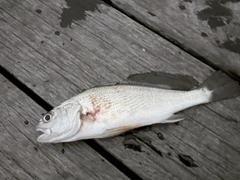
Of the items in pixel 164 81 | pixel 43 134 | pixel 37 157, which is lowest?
pixel 37 157

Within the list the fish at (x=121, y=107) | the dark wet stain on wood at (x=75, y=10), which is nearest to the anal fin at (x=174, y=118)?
the fish at (x=121, y=107)

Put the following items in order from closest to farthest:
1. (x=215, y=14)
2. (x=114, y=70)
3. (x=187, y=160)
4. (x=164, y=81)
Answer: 1. (x=187, y=160)
2. (x=164, y=81)
3. (x=114, y=70)
4. (x=215, y=14)

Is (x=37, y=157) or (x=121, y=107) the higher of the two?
(x=121, y=107)

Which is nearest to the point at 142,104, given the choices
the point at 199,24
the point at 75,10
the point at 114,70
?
the point at 114,70

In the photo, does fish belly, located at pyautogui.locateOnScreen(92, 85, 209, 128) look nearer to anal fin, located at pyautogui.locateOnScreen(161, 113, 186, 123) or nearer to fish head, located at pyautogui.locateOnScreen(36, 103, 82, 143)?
anal fin, located at pyautogui.locateOnScreen(161, 113, 186, 123)

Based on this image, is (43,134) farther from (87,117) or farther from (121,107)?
(121,107)
